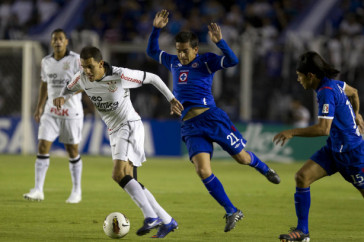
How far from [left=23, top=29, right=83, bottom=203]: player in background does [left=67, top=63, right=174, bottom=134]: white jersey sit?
8.21ft

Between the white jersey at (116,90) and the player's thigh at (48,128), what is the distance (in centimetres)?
259

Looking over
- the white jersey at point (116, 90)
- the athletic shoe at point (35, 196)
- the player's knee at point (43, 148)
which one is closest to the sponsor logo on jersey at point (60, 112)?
the player's knee at point (43, 148)

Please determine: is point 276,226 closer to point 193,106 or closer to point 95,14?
point 193,106

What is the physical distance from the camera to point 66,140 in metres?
10.5

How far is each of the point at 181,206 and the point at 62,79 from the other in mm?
2387

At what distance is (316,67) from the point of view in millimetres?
6922

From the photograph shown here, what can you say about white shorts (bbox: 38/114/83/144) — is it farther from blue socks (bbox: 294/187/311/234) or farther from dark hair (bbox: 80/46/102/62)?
blue socks (bbox: 294/187/311/234)

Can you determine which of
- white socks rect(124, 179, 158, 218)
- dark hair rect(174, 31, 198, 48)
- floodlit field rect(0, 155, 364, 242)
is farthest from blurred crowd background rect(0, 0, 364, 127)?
white socks rect(124, 179, 158, 218)

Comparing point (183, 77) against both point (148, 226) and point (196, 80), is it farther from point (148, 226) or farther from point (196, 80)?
point (148, 226)

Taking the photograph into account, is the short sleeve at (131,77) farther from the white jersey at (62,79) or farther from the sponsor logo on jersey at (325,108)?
the white jersey at (62,79)

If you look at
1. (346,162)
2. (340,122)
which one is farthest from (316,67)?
(346,162)

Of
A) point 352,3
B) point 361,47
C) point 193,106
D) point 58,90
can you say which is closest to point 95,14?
point 352,3

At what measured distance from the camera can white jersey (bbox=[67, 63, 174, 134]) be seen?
25.3ft

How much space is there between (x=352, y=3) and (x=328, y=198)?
10.8 meters
